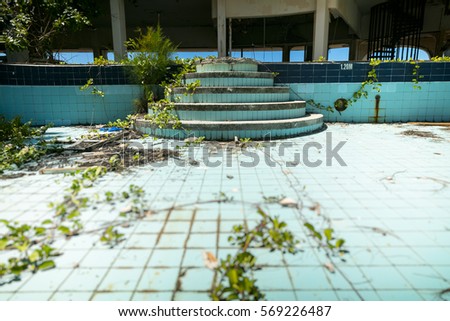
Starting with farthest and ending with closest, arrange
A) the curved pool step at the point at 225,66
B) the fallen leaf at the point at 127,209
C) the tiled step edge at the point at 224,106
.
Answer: the curved pool step at the point at 225,66, the tiled step edge at the point at 224,106, the fallen leaf at the point at 127,209

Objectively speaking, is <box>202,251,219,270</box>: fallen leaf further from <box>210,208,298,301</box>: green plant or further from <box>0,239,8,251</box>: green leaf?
<box>0,239,8,251</box>: green leaf

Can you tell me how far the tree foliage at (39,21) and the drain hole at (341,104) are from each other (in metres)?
7.48

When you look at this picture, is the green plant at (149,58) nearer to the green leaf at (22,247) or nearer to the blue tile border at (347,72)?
the blue tile border at (347,72)

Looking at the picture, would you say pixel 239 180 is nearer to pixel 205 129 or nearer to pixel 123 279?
pixel 123 279

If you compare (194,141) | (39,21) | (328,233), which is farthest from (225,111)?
(39,21)

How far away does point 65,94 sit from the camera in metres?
7.47

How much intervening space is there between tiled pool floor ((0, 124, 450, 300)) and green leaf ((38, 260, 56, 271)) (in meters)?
0.04

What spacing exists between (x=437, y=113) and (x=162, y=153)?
7.46 meters

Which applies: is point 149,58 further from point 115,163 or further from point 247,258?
point 247,258

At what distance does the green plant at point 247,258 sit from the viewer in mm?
1564

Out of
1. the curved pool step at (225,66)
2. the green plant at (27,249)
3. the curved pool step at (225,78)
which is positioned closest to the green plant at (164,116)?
the curved pool step at (225,78)

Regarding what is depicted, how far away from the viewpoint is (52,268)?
1798 mm

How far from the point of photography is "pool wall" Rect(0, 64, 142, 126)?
7.23 metres

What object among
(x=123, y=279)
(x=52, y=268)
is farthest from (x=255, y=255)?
(x=52, y=268)
